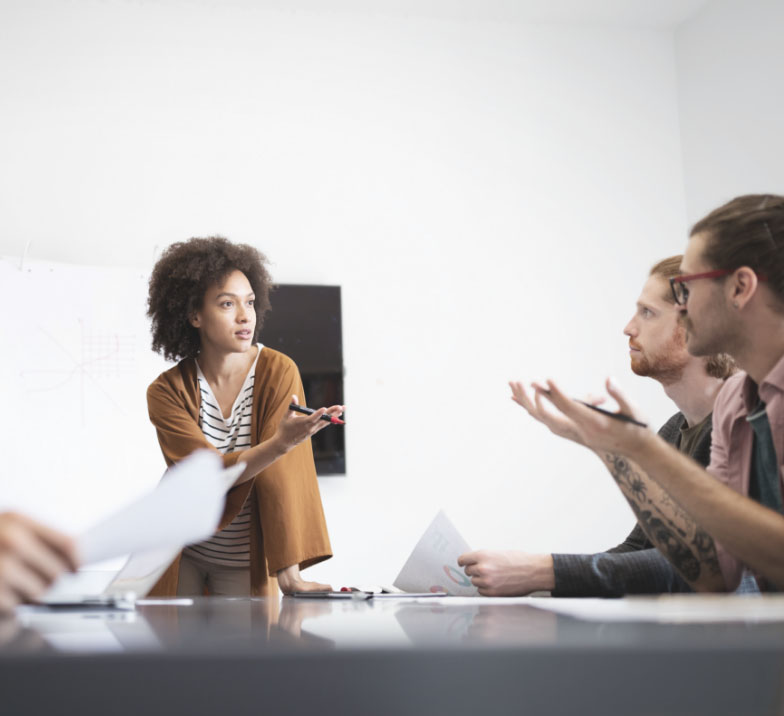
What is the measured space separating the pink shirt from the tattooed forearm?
0.02 m

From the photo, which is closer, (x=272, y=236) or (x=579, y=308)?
(x=272, y=236)

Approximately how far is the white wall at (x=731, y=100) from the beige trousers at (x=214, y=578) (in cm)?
261

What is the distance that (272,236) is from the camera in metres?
3.41

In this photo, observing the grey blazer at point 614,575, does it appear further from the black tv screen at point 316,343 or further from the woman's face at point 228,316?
the black tv screen at point 316,343

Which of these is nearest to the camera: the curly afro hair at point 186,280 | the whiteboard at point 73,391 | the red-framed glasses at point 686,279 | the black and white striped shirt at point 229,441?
the red-framed glasses at point 686,279

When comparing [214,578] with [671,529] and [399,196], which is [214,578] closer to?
[671,529]

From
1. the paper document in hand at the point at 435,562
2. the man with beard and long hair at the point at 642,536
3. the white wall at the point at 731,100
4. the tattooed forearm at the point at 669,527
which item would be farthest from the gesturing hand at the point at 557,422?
the white wall at the point at 731,100

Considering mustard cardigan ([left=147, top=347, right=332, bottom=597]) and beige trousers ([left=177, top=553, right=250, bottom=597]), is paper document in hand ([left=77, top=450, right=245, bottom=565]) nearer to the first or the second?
mustard cardigan ([left=147, top=347, right=332, bottom=597])

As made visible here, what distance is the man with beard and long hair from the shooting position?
51.4 inches

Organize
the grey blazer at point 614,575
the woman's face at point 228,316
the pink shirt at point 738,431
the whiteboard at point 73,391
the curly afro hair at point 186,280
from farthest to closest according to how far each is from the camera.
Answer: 1. the whiteboard at point 73,391
2. the curly afro hair at point 186,280
3. the woman's face at point 228,316
4. the grey blazer at point 614,575
5. the pink shirt at point 738,431

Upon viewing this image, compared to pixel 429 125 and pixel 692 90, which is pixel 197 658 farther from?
A: pixel 692 90

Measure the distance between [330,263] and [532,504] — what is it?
1372mm

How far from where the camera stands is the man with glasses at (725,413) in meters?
0.98

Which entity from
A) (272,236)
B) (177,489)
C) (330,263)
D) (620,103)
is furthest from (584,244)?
(177,489)
